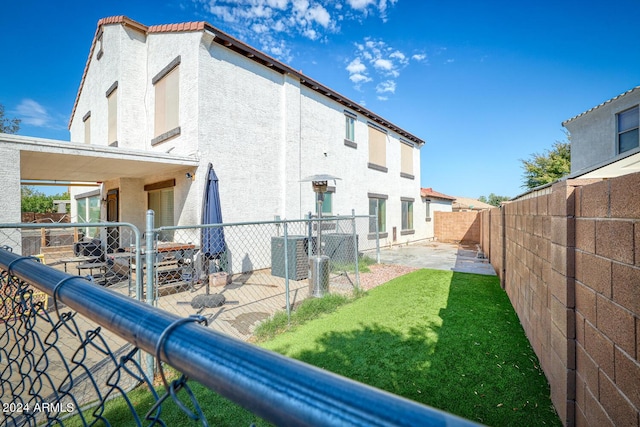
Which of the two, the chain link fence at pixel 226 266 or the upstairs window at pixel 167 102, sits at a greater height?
the upstairs window at pixel 167 102

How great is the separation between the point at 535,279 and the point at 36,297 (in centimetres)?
785

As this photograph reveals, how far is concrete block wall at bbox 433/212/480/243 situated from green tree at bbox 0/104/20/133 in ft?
110

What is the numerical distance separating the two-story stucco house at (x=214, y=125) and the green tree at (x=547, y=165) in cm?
1825

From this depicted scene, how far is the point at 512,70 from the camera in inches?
527

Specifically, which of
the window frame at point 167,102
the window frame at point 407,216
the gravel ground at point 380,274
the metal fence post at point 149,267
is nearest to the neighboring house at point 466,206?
the window frame at point 407,216

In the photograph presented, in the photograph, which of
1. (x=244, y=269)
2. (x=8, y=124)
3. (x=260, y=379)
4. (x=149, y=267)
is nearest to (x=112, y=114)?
(x=244, y=269)

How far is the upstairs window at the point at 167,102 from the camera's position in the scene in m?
8.66

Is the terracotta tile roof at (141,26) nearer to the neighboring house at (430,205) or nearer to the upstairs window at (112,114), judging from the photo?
the upstairs window at (112,114)

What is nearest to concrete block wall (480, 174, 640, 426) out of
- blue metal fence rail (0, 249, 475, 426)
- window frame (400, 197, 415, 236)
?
blue metal fence rail (0, 249, 475, 426)

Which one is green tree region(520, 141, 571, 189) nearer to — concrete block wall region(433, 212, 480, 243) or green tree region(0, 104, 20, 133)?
concrete block wall region(433, 212, 480, 243)

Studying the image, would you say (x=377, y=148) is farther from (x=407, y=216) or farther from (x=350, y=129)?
(x=407, y=216)

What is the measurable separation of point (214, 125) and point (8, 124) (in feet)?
88.3

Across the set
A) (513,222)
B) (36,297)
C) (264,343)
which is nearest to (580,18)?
(513,222)

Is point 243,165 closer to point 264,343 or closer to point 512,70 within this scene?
point 264,343
